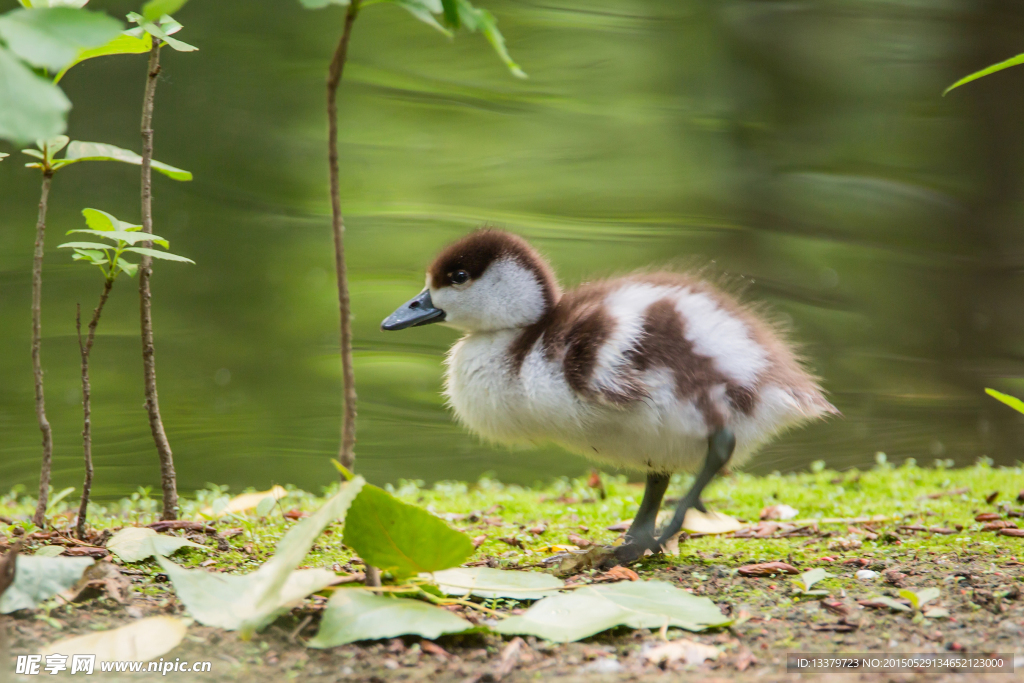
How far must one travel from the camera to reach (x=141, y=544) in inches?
60.2

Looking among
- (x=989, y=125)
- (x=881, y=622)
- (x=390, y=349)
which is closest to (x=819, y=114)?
(x=989, y=125)

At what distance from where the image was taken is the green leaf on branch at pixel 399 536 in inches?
47.6

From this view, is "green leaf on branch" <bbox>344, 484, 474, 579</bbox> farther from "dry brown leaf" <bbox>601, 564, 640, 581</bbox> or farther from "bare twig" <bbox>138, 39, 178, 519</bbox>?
"bare twig" <bbox>138, 39, 178, 519</bbox>

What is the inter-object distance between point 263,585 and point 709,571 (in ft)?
3.00

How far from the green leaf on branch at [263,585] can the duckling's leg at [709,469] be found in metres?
0.79

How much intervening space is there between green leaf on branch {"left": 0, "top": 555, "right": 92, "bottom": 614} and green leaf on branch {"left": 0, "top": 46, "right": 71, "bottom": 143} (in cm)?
60

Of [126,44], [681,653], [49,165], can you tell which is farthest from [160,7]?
[681,653]

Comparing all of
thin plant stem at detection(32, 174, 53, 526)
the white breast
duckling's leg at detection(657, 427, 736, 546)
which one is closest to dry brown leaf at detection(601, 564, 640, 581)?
duckling's leg at detection(657, 427, 736, 546)

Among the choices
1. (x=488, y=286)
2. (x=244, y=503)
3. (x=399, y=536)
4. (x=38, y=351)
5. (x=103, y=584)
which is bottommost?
(x=244, y=503)

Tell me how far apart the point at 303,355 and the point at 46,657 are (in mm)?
2611

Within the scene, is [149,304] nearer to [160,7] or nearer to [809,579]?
[160,7]

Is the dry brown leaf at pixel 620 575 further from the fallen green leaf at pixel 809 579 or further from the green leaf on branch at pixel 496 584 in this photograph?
the fallen green leaf at pixel 809 579

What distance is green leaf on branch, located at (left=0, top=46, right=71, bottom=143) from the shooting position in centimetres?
85

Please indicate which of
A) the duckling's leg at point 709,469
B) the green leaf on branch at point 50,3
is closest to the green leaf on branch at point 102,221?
the green leaf on branch at point 50,3
